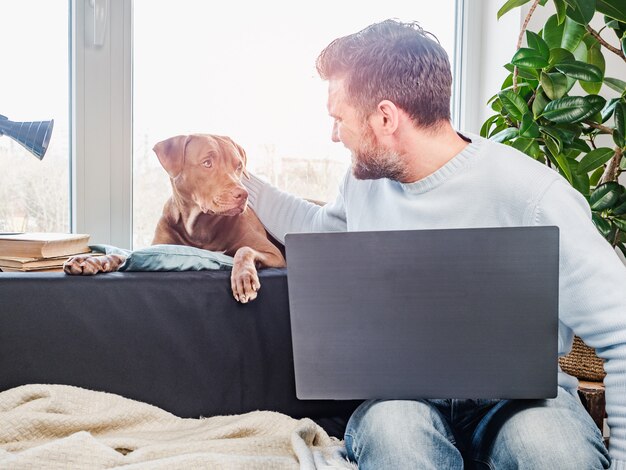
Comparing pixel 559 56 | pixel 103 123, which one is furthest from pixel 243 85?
pixel 559 56

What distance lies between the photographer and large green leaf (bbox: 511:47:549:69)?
1786 millimetres

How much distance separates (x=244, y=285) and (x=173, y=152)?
437mm

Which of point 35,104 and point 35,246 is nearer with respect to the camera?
point 35,246

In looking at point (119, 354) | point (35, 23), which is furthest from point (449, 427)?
point (35, 23)

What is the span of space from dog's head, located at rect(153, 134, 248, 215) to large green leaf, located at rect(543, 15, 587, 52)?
3.21 feet

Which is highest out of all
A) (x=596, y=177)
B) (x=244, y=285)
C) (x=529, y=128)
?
(x=529, y=128)

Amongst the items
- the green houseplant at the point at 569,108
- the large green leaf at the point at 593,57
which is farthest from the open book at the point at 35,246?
the large green leaf at the point at 593,57

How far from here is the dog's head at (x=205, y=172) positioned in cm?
167

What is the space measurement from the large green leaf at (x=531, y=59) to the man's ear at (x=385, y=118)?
2.37 feet

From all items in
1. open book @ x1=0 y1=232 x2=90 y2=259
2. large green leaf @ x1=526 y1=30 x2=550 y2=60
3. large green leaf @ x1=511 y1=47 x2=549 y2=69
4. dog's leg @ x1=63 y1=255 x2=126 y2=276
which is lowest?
dog's leg @ x1=63 y1=255 x2=126 y2=276

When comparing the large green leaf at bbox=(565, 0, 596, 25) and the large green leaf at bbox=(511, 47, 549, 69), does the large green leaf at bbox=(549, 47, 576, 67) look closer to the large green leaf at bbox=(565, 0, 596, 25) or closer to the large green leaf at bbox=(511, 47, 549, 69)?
the large green leaf at bbox=(511, 47, 549, 69)

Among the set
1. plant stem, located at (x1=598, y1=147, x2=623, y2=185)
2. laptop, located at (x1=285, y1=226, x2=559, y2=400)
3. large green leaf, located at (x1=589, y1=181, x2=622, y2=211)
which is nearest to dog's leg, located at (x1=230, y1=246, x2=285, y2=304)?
laptop, located at (x1=285, y1=226, x2=559, y2=400)

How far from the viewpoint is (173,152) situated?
168 centimetres

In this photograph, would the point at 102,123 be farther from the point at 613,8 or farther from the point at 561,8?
the point at 613,8
